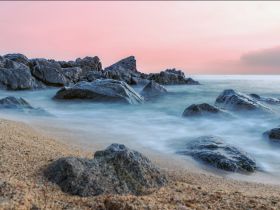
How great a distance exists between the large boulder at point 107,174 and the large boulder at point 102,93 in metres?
11.9

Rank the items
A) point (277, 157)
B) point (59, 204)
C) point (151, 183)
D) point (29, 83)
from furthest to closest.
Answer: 1. point (29, 83)
2. point (277, 157)
3. point (151, 183)
4. point (59, 204)

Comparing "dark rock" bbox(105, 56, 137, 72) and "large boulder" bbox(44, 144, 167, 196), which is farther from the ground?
"dark rock" bbox(105, 56, 137, 72)

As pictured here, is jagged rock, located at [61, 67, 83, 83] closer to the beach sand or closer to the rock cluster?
the rock cluster

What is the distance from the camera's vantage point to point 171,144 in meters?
8.88

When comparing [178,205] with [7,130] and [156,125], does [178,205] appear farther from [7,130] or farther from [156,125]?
[156,125]

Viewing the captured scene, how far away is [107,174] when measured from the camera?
4570 mm

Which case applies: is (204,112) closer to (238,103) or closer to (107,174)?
(238,103)

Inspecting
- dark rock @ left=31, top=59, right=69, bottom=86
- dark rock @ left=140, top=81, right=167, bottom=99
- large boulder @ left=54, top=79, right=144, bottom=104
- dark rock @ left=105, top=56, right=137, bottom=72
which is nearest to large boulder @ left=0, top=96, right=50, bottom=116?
large boulder @ left=54, top=79, right=144, bottom=104

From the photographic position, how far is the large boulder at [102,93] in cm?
1717

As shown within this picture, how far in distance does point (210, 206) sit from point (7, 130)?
13.8 feet

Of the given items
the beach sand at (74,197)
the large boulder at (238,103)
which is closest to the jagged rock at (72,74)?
the large boulder at (238,103)

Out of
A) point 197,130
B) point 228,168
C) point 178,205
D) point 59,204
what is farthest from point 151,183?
point 197,130

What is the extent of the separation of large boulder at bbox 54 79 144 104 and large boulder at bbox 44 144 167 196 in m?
11.9

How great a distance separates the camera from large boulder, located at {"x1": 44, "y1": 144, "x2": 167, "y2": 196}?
4309 millimetres
